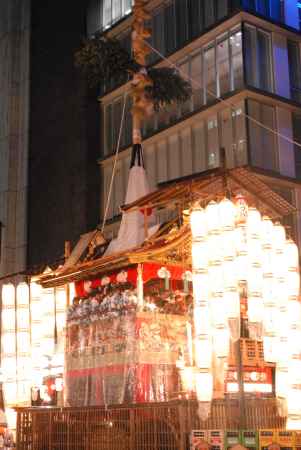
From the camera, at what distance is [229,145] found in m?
20.8

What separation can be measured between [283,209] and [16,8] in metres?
22.6

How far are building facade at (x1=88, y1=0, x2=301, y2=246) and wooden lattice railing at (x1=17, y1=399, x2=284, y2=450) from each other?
1033cm

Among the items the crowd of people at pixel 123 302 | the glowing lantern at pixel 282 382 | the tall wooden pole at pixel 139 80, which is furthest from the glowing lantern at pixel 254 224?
the tall wooden pole at pixel 139 80

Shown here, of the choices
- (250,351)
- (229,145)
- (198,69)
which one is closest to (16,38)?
(198,69)

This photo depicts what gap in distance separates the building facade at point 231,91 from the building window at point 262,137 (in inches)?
1.2

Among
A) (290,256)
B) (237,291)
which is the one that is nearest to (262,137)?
(290,256)

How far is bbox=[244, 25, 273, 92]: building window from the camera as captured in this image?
20953mm

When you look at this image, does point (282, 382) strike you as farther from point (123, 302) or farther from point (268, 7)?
point (268, 7)

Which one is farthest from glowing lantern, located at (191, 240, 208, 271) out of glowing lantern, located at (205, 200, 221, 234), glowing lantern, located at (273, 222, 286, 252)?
glowing lantern, located at (273, 222, 286, 252)

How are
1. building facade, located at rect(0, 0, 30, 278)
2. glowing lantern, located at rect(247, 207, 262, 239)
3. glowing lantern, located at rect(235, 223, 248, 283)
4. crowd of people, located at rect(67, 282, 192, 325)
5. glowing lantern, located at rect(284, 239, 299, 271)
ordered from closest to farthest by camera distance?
1. glowing lantern, located at rect(235, 223, 248, 283)
2. glowing lantern, located at rect(247, 207, 262, 239)
3. glowing lantern, located at rect(284, 239, 299, 271)
4. crowd of people, located at rect(67, 282, 192, 325)
5. building facade, located at rect(0, 0, 30, 278)

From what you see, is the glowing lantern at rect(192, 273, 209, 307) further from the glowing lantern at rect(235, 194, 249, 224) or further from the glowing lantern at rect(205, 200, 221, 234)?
the glowing lantern at rect(235, 194, 249, 224)

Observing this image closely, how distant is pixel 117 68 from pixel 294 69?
37.4ft

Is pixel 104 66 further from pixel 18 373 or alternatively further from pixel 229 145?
pixel 229 145

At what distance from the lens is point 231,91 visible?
20844 mm
